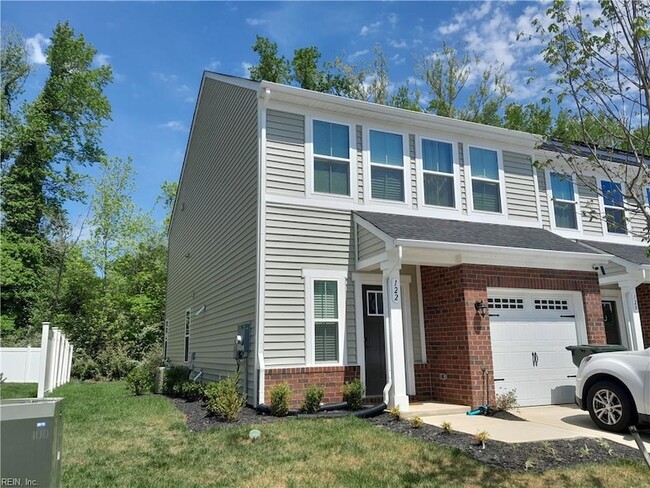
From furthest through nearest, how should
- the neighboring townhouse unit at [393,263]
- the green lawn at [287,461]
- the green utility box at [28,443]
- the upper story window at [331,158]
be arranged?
the upper story window at [331,158], the neighboring townhouse unit at [393,263], the green lawn at [287,461], the green utility box at [28,443]

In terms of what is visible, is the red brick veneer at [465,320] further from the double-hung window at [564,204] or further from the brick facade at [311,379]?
the double-hung window at [564,204]

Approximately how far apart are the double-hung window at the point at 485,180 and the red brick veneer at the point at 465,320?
239 cm

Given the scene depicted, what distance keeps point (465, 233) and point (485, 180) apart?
2.39 m

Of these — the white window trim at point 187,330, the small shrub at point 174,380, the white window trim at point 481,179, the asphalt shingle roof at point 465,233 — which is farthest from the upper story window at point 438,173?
the white window trim at point 187,330

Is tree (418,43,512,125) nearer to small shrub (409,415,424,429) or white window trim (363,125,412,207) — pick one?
white window trim (363,125,412,207)

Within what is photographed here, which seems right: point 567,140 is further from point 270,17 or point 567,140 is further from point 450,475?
point 270,17

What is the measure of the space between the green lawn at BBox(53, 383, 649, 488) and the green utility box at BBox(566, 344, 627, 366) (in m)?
3.97

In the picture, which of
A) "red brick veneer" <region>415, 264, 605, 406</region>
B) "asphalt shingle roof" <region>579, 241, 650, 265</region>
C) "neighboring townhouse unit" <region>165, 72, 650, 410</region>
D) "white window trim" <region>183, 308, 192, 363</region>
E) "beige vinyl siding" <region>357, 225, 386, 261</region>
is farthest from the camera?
"white window trim" <region>183, 308, 192, 363</region>

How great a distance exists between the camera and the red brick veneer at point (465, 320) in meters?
8.75

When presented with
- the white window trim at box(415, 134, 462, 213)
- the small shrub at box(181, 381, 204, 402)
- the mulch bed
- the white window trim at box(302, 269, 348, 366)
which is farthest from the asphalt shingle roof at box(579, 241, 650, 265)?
the small shrub at box(181, 381, 204, 402)

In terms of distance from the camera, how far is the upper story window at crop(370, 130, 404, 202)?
35.0 ft

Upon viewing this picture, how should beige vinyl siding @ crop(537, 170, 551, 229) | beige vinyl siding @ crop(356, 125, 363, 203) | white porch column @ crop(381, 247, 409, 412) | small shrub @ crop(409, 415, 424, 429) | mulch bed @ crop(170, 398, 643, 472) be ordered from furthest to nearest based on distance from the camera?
beige vinyl siding @ crop(537, 170, 551, 229)
beige vinyl siding @ crop(356, 125, 363, 203)
white porch column @ crop(381, 247, 409, 412)
small shrub @ crop(409, 415, 424, 429)
mulch bed @ crop(170, 398, 643, 472)

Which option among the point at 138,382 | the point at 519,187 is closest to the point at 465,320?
the point at 519,187

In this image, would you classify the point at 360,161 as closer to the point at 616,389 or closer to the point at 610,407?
the point at 616,389
